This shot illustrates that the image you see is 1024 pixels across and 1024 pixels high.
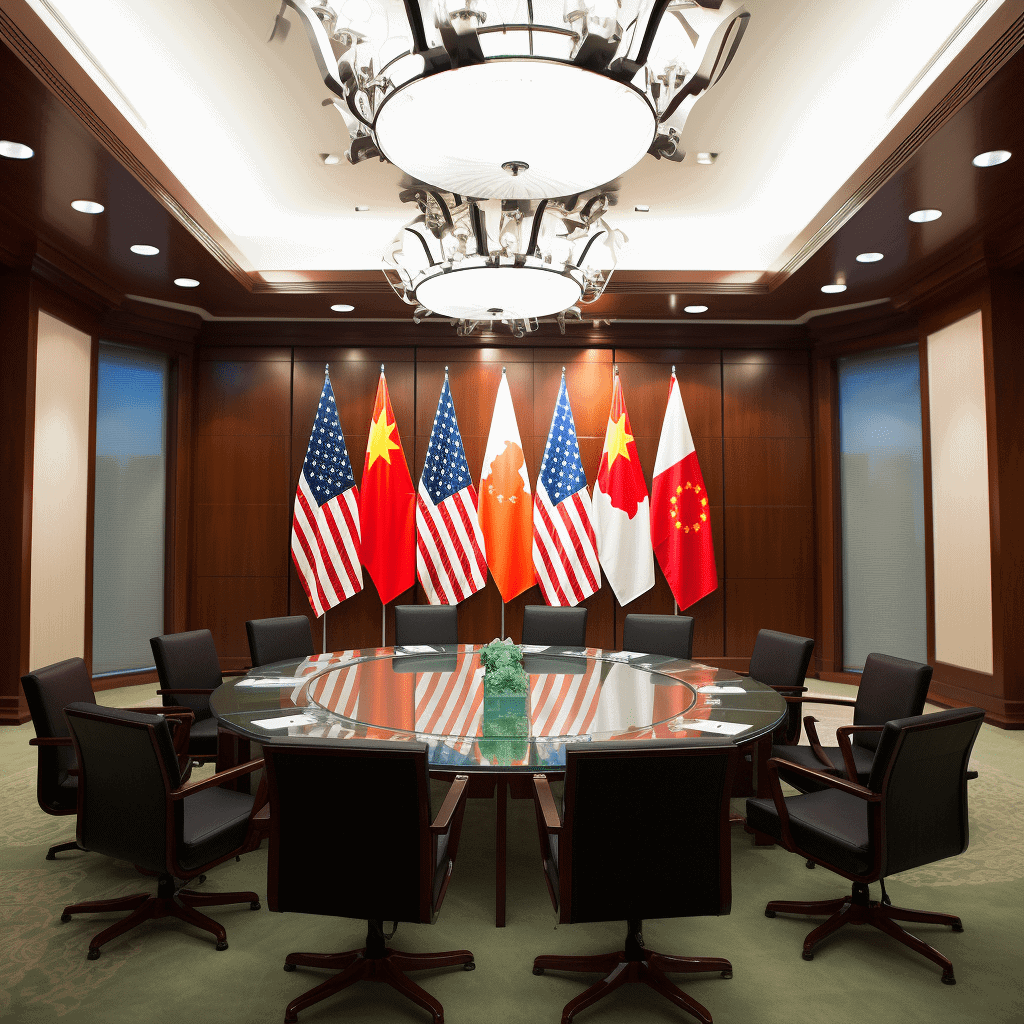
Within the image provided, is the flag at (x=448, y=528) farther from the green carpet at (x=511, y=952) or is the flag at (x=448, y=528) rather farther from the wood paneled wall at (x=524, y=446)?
the green carpet at (x=511, y=952)

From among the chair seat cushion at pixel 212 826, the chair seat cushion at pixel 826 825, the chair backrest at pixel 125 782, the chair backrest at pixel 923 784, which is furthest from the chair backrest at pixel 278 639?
the chair backrest at pixel 923 784

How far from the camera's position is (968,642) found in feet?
20.5

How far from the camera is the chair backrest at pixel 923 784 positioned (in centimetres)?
249

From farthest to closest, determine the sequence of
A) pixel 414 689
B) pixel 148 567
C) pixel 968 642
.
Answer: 1. pixel 148 567
2. pixel 968 642
3. pixel 414 689

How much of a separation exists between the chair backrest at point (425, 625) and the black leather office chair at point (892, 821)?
A: 3.06 metres

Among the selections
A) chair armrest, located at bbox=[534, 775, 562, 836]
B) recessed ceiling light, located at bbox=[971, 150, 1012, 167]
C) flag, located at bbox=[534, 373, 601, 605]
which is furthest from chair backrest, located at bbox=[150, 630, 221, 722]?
recessed ceiling light, located at bbox=[971, 150, 1012, 167]

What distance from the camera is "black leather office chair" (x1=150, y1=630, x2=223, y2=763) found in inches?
152

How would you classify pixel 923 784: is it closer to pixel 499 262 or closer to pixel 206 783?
pixel 206 783

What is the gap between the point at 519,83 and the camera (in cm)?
234

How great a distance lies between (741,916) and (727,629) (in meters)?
4.92

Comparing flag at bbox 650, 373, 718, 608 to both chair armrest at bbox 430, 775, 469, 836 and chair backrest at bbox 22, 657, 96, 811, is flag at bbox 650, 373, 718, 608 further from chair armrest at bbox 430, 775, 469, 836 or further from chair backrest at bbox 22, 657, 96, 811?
chair backrest at bbox 22, 657, 96, 811

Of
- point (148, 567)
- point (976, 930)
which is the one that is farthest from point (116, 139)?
point (976, 930)

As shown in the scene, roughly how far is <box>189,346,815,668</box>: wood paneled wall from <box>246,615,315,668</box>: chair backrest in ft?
8.37

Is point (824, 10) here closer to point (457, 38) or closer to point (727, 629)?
point (457, 38)
